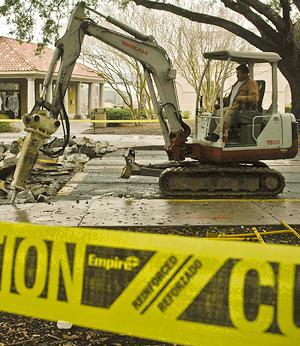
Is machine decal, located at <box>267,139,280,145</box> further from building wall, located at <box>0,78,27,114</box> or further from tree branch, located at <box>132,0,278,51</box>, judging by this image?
building wall, located at <box>0,78,27,114</box>

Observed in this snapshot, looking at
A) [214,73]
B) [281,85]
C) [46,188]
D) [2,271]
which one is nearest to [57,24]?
[46,188]

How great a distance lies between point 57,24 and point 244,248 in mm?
20802

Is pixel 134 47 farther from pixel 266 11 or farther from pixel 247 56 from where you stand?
pixel 266 11

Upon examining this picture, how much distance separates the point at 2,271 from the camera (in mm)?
2883

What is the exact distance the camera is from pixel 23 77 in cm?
3744

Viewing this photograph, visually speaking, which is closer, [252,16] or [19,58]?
[252,16]

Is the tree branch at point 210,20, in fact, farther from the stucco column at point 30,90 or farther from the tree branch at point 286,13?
the stucco column at point 30,90

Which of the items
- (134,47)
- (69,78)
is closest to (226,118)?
(134,47)

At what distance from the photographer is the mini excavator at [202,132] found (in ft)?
32.9

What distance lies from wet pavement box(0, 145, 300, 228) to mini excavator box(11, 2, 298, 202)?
1.68 ft

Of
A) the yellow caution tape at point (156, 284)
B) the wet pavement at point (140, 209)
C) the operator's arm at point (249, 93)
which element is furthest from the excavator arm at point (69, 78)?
the yellow caution tape at point (156, 284)

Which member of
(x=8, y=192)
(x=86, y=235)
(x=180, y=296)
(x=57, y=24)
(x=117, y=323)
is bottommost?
(x=8, y=192)

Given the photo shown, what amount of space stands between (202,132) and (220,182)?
1.11 m

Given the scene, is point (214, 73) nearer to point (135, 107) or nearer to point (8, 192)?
point (135, 107)
